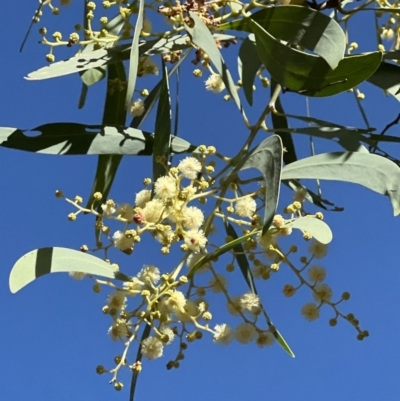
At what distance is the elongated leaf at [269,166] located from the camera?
0.88m

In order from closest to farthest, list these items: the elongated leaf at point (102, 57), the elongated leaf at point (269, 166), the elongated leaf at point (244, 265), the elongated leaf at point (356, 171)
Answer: the elongated leaf at point (269, 166), the elongated leaf at point (356, 171), the elongated leaf at point (102, 57), the elongated leaf at point (244, 265)

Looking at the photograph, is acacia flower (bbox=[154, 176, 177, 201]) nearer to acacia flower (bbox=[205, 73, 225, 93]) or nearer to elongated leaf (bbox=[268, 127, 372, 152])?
elongated leaf (bbox=[268, 127, 372, 152])

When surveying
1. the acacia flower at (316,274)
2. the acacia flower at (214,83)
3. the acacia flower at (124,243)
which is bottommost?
the acacia flower at (124,243)

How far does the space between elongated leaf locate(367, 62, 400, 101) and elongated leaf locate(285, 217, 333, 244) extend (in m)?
0.38

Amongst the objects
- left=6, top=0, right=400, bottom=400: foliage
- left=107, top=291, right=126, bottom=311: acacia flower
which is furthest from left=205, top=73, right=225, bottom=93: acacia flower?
left=107, top=291, right=126, bottom=311: acacia flower

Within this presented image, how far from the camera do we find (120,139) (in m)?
1.21

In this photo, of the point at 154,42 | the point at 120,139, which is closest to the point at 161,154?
the point at 120,139

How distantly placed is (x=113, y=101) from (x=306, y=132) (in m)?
0.39

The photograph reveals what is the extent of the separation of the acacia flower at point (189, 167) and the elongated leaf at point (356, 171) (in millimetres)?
140

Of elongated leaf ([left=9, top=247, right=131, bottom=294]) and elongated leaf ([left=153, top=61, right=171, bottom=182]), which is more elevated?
elongated leaf ([left=153, top=61, right=171, bottom=182])

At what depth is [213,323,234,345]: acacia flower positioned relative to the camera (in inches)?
40.3

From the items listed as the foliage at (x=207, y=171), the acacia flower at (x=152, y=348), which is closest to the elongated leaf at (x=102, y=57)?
the foliage at (x=207, y=171)

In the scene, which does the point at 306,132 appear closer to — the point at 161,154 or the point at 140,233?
A: the point at 161,154

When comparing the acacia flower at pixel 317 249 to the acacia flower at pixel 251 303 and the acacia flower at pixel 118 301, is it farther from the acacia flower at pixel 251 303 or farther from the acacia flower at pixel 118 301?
the acacia flower at pixel 118 301
